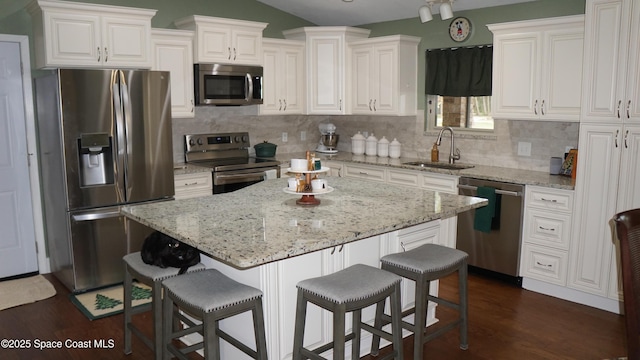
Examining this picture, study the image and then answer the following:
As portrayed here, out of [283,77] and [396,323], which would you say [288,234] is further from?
[283,77]

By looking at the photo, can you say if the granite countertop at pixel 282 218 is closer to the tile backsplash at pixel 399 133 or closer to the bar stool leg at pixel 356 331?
the bar stool leg at pixel 356 331

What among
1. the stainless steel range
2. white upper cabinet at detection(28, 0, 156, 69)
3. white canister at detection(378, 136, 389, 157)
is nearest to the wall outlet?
Answer: white canister at detection(378, 136, 389, 157)

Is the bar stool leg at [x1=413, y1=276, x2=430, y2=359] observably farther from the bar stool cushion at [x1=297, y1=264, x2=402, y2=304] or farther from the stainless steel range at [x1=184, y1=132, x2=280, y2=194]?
the stainless steel range at [x1=184, y1=132, x2=280, y2=194]

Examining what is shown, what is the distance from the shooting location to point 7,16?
4438 mm

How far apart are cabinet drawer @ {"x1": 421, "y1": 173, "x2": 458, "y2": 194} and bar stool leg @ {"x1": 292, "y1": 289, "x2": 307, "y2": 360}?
258cm

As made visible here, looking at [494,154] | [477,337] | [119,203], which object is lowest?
[477,337]

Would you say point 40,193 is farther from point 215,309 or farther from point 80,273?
point 215,309

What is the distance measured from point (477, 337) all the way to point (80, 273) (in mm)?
3041

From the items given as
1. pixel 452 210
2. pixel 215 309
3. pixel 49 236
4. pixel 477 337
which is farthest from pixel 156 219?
pixel 49 236

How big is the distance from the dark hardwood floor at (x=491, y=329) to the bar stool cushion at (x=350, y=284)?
0.81 meters

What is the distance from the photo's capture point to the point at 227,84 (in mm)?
5273

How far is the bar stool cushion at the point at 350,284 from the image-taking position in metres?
2.41

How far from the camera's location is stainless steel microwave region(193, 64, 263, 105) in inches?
201

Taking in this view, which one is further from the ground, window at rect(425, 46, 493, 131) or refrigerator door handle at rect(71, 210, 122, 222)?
window at rect(425, 46, 493, 131)
